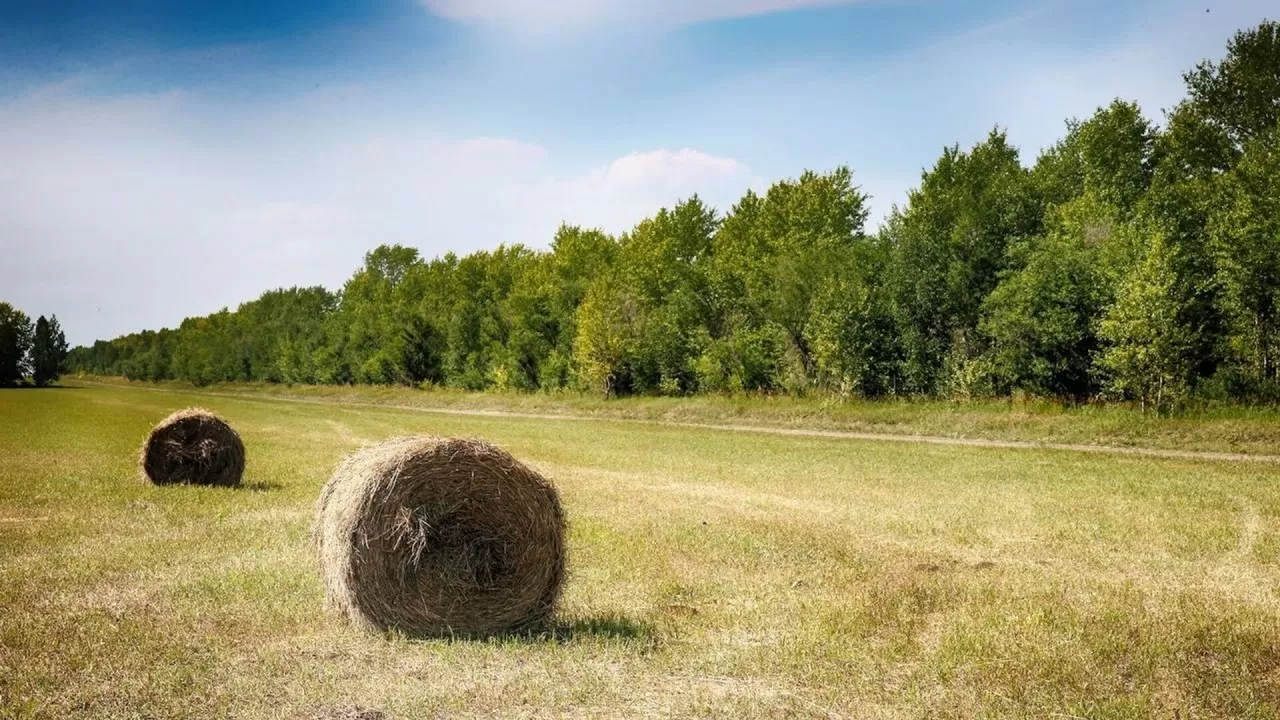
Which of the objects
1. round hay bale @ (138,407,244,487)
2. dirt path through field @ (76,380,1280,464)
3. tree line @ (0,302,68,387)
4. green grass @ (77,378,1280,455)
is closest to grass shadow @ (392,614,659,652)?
round hay bale @ (138,407,244,487)

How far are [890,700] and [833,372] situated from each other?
42346 millimetres

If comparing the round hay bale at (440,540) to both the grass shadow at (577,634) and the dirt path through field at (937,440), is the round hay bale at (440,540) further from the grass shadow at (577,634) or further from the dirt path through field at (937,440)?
the dirt path through field at (937,440)

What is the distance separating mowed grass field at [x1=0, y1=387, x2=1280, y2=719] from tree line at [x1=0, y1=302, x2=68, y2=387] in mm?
145035

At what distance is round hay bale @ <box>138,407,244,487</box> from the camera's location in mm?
20422

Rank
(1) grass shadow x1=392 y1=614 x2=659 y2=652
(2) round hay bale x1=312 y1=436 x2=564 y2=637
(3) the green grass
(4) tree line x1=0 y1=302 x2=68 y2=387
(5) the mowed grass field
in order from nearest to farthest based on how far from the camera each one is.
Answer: (5) the mowed grass field → (1) grass shadow x1=392 y1=614 x2=659 y2=652 → (2) round hay bale x1=312 y1=436 x2=564 y2=637 → (3) the green grass → (4) tree line x1=0 y1=302 x2=68 y2=387

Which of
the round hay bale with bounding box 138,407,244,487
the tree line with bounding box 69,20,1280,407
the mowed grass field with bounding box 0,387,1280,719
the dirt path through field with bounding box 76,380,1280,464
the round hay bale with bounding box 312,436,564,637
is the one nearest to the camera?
the mowed grass field with bounding box 0,387,1280,719

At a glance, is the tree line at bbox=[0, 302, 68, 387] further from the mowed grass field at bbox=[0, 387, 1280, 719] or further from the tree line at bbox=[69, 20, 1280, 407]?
the mowed grass field at bbox=[0, 387, 1280, 719]

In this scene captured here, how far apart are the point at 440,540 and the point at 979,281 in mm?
41984

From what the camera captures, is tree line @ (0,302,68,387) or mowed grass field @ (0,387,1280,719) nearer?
mowed grass field @ (0,387,1280,719)

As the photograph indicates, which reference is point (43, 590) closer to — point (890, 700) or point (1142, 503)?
point (890, 700)

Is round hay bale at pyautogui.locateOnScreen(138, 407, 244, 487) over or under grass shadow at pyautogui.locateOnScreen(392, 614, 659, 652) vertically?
over

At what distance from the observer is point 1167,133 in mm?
44344

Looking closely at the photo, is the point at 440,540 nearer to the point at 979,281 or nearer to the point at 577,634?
the point at 577,634

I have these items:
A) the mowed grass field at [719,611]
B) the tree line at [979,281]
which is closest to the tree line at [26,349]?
the tree line at [979,281]
